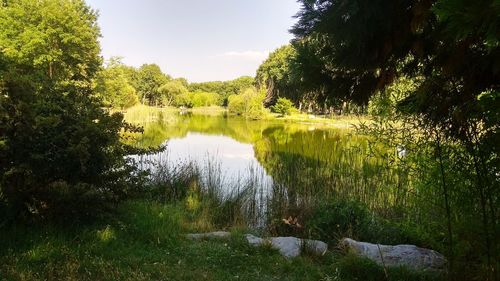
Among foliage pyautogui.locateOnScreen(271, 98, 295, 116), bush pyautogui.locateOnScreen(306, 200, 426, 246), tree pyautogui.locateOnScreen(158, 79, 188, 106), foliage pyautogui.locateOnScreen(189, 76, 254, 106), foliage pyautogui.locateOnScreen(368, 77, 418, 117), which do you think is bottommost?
bush pyautogui.locateOnScreen(306, 200, 426, 246)

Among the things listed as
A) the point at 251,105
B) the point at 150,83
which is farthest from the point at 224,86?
the point at 251,105

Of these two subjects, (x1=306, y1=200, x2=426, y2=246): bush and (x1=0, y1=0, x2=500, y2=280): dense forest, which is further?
(x1=306, y1=200, x2=426, y2=246): bush

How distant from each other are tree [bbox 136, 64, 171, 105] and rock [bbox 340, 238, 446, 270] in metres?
88.7

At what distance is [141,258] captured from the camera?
154 inches

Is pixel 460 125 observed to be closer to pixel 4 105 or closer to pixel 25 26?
pixel 4 105

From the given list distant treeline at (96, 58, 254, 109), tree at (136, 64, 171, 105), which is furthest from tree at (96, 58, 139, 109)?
tree at (136, 64, 171, 105)

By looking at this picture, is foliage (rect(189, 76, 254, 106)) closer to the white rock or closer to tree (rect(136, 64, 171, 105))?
tree (rect(136, 64, 171, 105))

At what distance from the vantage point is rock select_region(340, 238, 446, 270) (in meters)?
3.94

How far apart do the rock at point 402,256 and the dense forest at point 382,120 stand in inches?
8.1

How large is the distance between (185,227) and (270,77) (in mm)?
58072

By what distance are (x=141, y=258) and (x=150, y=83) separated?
92254mm

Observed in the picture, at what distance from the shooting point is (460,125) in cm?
277

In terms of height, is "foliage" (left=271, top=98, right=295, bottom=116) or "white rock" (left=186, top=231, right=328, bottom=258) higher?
"foliage" (left=271, top=98, right=295, bottom=116)

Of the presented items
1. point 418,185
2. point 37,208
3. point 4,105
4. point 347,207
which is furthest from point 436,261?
point 4,105
